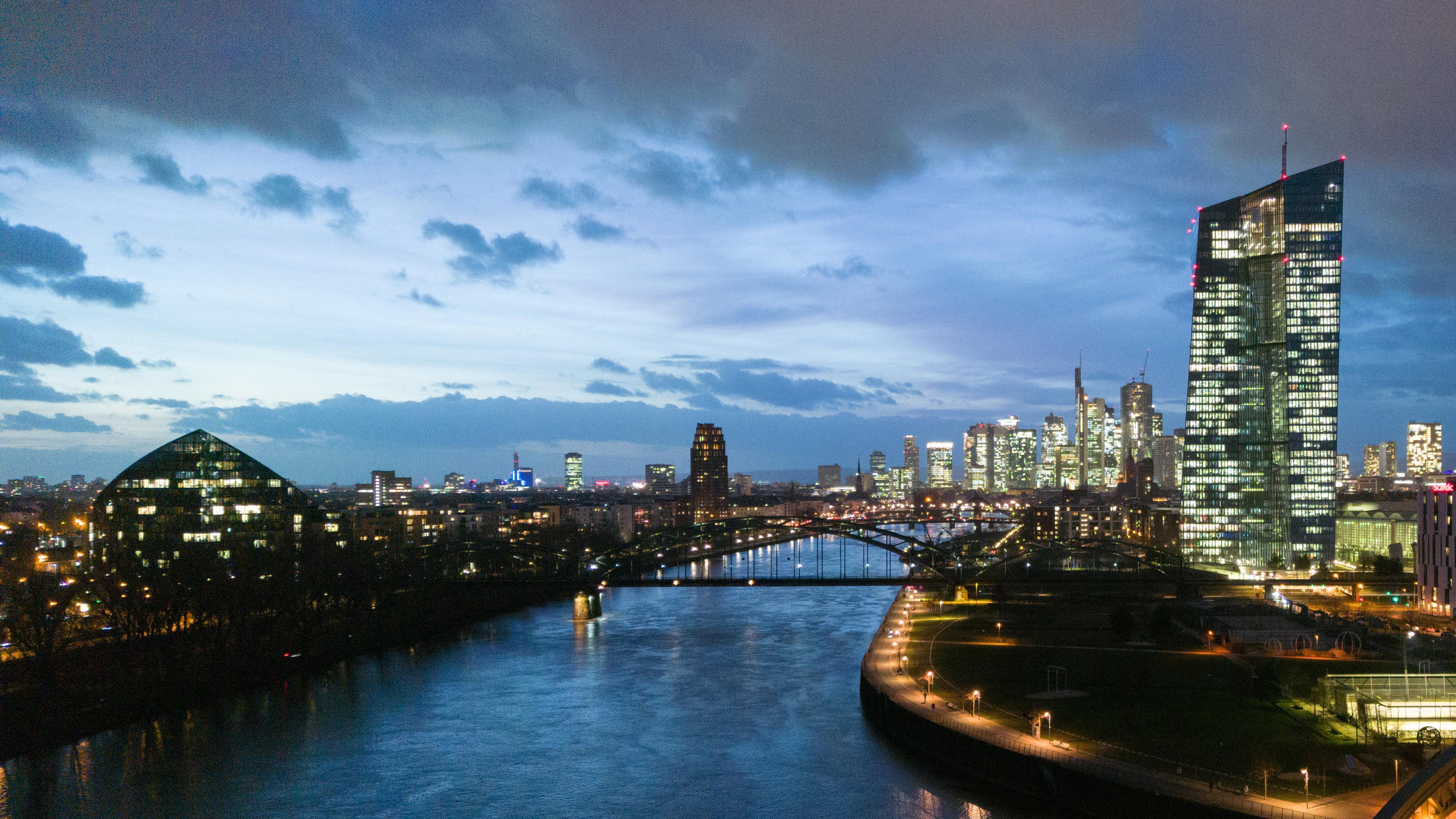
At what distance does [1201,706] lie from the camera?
2819 cm

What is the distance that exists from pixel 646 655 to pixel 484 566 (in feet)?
102

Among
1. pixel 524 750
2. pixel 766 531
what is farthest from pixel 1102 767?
pixel 766 531

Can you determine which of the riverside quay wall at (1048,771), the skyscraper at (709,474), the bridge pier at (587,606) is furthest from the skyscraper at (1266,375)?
the skyscraper at (709,474)

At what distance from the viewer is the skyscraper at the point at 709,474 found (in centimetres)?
15062

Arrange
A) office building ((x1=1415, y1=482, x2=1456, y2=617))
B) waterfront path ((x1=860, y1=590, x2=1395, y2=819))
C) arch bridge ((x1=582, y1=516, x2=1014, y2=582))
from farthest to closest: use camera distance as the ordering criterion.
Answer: arch bridge ((x1=582, y1=516, x2=1014, y2=582))
office building ((x1=1415, y1=482, x2=1456, y2=617))
waterfront path ((x1=860, y1=590, x2=1395, y2=819))

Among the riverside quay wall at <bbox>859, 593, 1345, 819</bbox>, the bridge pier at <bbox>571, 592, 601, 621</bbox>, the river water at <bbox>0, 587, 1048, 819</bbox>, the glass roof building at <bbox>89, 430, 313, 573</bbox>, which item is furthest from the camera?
the glass roof building at <bbox>89, 430, 313, 573</bbox>

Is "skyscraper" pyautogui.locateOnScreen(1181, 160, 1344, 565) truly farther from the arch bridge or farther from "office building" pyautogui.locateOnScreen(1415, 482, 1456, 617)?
"office building" pyautogui.locateOnScreen(1415, 482, 1456, 617)

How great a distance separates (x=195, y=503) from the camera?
193 ft

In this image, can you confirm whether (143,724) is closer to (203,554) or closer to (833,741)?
(203,554)

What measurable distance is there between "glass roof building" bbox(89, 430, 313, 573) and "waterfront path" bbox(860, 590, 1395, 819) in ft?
110

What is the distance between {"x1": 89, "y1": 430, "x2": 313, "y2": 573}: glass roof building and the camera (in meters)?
55.8

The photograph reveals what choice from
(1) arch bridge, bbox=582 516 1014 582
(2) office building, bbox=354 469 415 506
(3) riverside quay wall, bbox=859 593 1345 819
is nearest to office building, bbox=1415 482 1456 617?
(1) arch bridge, bbox=582 516 1014 582

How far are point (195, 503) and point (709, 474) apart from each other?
99725 millimetres

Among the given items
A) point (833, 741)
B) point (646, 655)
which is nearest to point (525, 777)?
point (833, 741)
